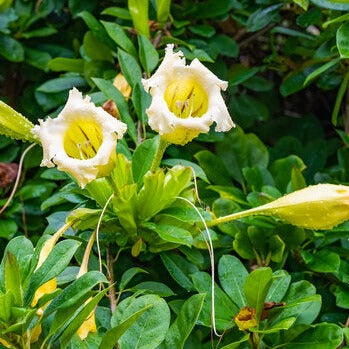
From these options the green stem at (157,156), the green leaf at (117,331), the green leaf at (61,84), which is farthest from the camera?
the green leaf at (61,84)

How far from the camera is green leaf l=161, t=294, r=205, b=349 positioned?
1.00m

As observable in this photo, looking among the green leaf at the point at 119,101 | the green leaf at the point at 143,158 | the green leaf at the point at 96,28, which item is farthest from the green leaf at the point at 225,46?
the green leaf at the point at 143,158

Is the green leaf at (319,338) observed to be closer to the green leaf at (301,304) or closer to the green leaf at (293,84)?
the green leaf at (301,304)

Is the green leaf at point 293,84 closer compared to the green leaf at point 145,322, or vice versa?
the green leaf at point 145,322

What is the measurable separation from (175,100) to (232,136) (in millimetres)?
513

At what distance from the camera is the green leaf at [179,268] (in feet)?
3.93

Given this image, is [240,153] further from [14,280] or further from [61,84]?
[14,280]

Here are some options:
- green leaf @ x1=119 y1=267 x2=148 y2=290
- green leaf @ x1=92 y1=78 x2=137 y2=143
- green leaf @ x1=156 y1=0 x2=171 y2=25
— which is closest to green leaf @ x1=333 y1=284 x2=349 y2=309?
green leaf @ x1=119 y1=267 x2=148 y2=290

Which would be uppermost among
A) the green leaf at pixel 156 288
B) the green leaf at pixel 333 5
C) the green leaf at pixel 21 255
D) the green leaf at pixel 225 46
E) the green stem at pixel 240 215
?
the green leaf at pixel 21 255

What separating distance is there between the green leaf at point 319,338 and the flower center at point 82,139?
42 centimetres

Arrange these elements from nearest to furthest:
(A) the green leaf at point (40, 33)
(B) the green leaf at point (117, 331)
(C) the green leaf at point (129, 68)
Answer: (B) the green leaf at point (117, 331), (C) the green leaf at point (129, 68), (A) the green leaf at point (40, 33)

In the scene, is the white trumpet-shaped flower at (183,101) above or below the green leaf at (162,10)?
above

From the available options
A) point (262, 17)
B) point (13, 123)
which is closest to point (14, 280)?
point (13, 123)

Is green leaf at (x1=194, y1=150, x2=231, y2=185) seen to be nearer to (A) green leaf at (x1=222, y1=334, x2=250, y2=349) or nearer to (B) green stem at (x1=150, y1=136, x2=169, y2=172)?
(B) green stem at (x1=150, y1=136, x2=169, y2=172)
